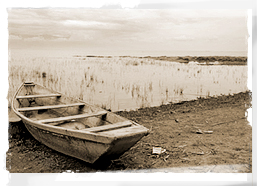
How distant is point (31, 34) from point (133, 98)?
5.39 ft

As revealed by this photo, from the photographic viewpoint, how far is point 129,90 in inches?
147

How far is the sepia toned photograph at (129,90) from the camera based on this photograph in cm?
251

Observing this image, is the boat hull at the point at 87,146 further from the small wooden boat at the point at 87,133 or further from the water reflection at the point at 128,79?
the water reflection at the point at 128,79

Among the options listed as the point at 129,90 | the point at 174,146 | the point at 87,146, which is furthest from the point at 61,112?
the point at 174,146

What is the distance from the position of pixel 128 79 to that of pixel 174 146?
1304 millimetres

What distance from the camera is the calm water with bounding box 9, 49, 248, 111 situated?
11.3 ft

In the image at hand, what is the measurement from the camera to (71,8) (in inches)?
116

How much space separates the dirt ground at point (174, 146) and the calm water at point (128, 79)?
27 centimetres

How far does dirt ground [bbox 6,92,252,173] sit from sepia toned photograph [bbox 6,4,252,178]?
0.01 meters

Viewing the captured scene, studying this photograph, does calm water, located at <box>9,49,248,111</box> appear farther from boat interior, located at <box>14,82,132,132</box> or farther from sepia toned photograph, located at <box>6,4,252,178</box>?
boat interior, located at <box>14,82,132,132</box>

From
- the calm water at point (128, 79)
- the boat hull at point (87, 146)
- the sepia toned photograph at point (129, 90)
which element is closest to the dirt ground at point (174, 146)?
the sepia toned photograph at point (129, 90)

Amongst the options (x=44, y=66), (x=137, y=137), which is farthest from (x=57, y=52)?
(x=137, y=137)

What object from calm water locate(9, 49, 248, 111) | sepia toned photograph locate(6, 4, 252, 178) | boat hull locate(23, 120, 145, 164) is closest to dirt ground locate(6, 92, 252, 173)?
sepia toned photograph locate(6, 4, 252, 178)

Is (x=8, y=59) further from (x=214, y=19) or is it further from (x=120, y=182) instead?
(x=214, y=19)
